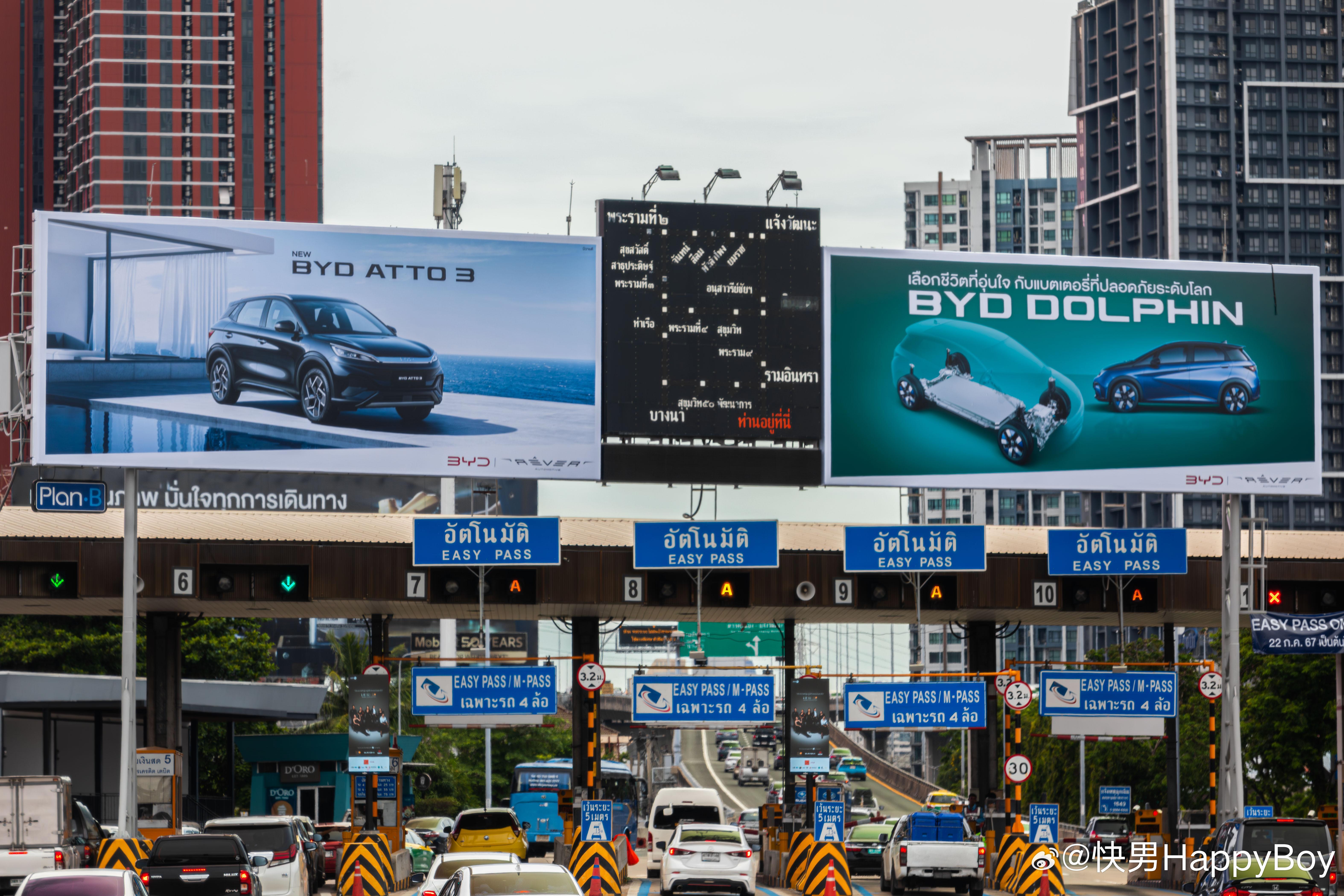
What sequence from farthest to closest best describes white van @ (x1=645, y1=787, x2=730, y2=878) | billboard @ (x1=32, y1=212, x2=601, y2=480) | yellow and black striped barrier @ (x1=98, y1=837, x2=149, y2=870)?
white van @ (x1=645, y1=787, x2=730, y2=878) → billboard @ (x1=32, y1=212, x2=601, y2=480) → yellow and black striped barrier @ (x1=98, y1=837, x2=149, y2=870)

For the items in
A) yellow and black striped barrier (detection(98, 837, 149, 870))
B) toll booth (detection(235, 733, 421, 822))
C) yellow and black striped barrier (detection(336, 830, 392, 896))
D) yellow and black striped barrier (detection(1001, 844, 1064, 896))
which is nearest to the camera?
yellow and black striped barrier (detection(98, 837, 149, 870))

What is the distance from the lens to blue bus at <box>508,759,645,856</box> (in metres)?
44.2

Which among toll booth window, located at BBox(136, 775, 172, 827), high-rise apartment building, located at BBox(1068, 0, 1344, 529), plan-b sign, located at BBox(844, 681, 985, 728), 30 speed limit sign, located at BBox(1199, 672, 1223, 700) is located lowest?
toll booth window, located at BBox(136, 775, 172, 827)

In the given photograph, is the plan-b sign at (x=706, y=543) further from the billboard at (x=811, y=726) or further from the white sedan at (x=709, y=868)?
the white sedan at (x=709, y=868)

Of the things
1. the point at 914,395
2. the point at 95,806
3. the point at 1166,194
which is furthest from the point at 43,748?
the point at 1166,194

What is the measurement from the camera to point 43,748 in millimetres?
54625

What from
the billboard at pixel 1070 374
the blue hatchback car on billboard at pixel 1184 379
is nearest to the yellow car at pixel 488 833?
the billboard at pixel 1070 374

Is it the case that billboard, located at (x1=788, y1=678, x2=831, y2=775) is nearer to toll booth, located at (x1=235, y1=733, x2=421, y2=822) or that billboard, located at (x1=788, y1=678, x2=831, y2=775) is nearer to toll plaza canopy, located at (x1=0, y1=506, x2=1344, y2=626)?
toll plaza canopy, located at (x1=0, y1=506, x2=1344, y2=626)

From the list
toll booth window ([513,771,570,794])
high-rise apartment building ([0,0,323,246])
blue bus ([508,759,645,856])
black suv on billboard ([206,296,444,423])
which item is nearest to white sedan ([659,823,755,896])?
blue bus ([508,759,645,856])

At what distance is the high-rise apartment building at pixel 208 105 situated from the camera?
6348 inches

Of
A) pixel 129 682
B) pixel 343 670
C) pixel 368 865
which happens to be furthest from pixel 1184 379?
pixel 343 670

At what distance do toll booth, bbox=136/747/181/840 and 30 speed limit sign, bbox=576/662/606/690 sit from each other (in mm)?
7446

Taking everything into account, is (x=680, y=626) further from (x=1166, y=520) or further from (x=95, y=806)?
(x=1166, y=520)

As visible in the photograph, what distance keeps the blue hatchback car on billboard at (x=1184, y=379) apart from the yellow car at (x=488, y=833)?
14.5 metres
